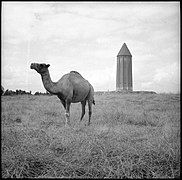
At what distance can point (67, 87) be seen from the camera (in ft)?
24.3

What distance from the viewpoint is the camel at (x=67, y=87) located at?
6.92 m

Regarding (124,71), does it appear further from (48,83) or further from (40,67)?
(40,67)

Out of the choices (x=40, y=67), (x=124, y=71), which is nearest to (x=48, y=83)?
(x=40, y=67)

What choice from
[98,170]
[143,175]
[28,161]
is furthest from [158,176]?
[28,161]

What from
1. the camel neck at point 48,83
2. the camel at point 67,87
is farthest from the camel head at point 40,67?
the camel neck at point 48,83

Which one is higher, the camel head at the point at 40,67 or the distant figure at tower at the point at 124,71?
the distant figure at tower at the point at 124,71

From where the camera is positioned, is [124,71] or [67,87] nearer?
[67,87]

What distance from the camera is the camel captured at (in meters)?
6.92

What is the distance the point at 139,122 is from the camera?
7.82m

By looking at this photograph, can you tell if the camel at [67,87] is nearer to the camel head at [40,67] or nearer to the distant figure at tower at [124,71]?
the camel head at [40,67]

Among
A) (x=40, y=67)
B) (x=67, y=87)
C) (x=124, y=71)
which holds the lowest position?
(x=67, y=87)

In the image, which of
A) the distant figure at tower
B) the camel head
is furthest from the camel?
the distant figure at tower

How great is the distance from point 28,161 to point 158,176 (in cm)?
179

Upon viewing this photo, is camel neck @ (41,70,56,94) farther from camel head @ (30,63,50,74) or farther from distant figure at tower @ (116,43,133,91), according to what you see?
distant figure at tower @ (116,43,133,91)
